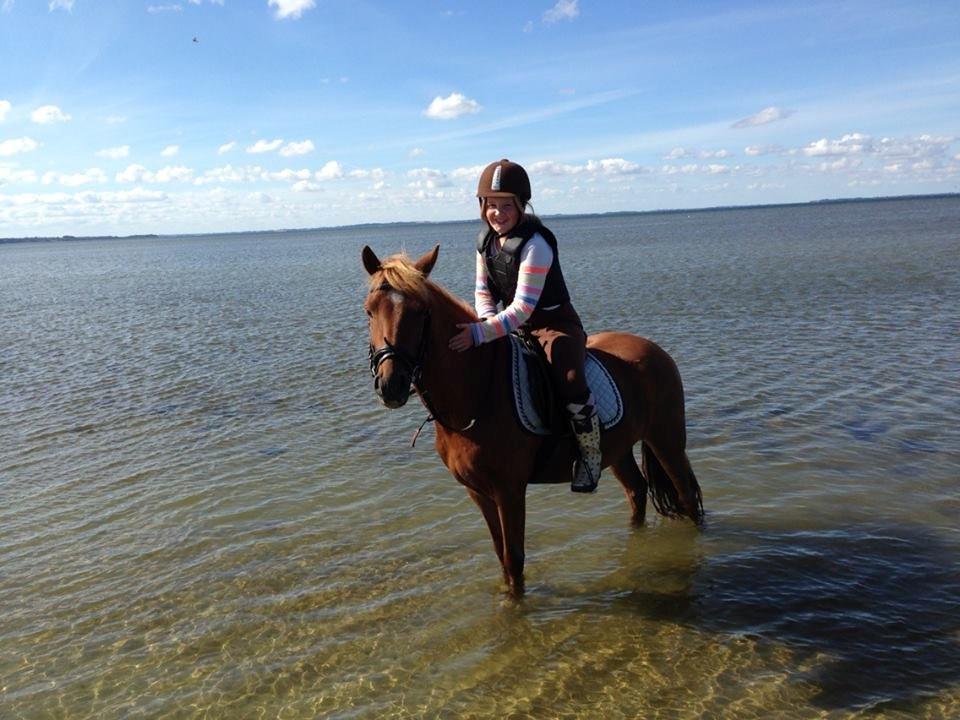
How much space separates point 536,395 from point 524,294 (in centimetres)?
95

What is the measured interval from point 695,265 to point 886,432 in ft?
110

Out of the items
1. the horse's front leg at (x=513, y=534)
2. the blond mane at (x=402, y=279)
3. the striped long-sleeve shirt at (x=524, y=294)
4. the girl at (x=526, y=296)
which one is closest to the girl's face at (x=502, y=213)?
the girl at (x=526, y=296)

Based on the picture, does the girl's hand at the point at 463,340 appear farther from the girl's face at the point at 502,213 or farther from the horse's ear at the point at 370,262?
the girl's face at the point at 502,213

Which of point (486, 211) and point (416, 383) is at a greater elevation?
point (486, 211)

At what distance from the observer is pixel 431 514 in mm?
8047

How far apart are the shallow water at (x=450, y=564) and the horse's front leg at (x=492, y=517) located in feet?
1.44

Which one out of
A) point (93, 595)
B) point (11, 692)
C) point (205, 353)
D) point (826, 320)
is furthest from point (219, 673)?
point (826, 320)

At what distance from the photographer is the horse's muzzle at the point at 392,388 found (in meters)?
4.19

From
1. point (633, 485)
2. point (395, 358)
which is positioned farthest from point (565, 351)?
point (633, 485)

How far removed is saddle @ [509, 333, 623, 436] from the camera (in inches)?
209

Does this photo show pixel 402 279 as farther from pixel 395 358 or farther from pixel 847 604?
pixel 847 604

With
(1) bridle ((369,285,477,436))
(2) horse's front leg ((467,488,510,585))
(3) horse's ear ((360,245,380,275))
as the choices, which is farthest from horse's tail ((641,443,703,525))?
(3) horse's ear ((360,245,380,275))

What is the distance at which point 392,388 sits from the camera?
4188 mm

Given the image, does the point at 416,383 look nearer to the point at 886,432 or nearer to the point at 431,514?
the point at 431,514
